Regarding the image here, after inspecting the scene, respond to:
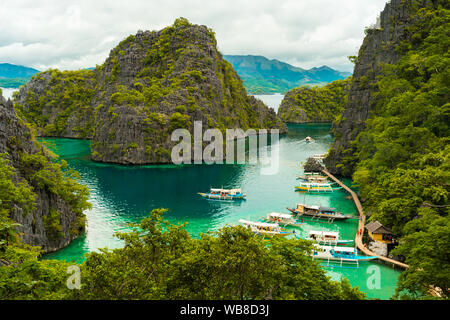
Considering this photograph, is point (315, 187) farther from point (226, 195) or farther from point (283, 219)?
point (283, 219)

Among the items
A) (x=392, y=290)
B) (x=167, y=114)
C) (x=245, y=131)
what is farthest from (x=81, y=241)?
(x=245, y=131)

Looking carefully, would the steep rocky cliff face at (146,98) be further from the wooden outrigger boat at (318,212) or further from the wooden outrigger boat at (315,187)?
the wooden outrigger boat at (318,212)

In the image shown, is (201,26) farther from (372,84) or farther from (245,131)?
(372,84)

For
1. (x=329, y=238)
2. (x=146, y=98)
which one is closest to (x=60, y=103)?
(x=146, y=98)

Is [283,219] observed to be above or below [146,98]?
below
